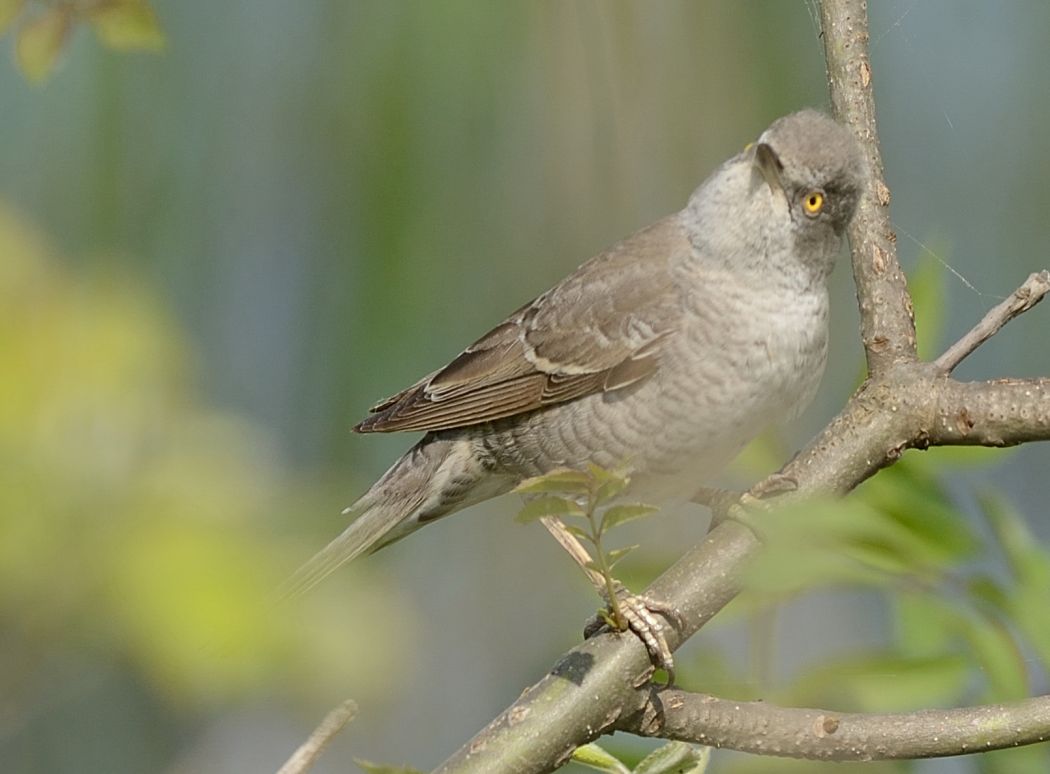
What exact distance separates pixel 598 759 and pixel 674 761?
82 millimetres

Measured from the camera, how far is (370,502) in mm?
2693

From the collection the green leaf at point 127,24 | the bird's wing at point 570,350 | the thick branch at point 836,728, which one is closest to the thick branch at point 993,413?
the thick branch at point 836,728

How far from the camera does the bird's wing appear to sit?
254cm

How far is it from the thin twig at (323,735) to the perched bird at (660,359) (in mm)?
923

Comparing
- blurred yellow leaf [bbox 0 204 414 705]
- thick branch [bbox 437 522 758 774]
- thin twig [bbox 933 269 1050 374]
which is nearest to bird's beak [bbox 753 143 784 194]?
thin twig [bbox 933 269 1050 374]

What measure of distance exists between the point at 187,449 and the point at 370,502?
1.54 m

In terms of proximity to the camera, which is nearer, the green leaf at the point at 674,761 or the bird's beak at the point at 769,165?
the green leaf at the point at 674,761

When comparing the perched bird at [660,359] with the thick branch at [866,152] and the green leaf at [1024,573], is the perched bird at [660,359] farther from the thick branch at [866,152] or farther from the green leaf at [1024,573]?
the green leaf at [1024,573]

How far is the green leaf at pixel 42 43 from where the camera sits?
1.37 m

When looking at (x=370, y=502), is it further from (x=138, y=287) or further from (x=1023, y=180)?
(x=1023, y=180)

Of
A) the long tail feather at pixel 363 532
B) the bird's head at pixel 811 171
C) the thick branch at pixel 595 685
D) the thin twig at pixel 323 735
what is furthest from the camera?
the long tail feather at pixel 363 532

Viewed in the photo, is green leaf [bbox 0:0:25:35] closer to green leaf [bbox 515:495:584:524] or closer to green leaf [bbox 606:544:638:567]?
green leaf [bbox 515:495:584:524]

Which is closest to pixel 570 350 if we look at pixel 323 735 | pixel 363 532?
pixel 363 532

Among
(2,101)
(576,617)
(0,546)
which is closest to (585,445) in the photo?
(576,617)
